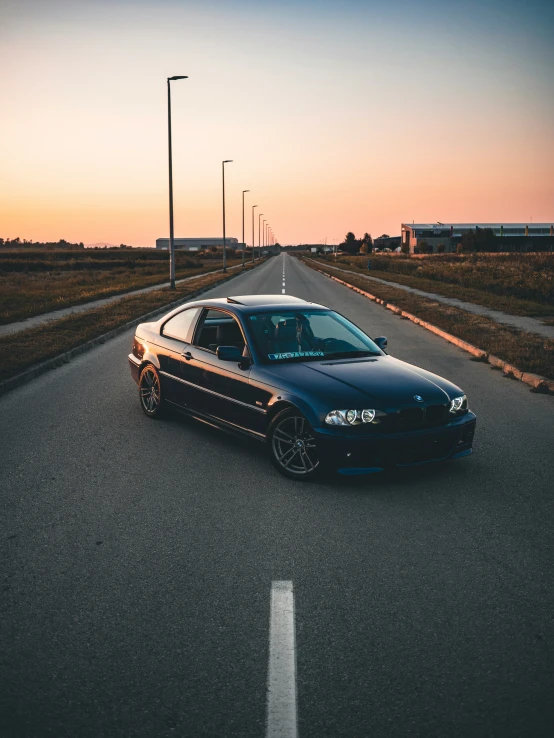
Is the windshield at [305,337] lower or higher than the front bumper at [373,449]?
higher

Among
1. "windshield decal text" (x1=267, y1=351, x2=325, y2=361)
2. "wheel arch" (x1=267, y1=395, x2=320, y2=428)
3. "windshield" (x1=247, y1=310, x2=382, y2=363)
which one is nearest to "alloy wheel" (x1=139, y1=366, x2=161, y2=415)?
"windshield" (x1=247, y1=310, x2=382, y2=363)

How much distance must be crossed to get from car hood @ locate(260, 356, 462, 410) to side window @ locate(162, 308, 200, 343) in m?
1.65

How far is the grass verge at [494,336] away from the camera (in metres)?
10.8

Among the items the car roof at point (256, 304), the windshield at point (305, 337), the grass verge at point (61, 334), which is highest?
the car roof at point (256, 304)

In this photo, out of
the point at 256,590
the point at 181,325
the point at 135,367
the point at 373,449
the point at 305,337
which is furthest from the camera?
the point at 135,367

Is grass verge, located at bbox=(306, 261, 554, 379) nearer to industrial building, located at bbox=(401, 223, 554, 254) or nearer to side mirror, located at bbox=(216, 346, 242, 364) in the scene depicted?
side mirror, located at bbox=(216, 346, 242, 364)

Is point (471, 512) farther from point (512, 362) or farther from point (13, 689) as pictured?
point (512, 362)

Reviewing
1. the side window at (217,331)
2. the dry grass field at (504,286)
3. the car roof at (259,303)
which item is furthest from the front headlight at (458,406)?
the dry grass field at (504,286)

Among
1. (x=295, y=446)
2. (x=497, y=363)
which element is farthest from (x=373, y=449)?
(x=497, y=363)

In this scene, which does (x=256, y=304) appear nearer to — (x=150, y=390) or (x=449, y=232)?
(x=150, y=390)

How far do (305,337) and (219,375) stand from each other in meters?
0.91

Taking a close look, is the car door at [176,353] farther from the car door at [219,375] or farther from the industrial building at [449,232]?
the industrial building at [449,232]

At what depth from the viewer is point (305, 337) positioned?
6.69 meters

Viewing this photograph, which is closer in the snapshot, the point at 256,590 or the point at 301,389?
the point at 256,590
